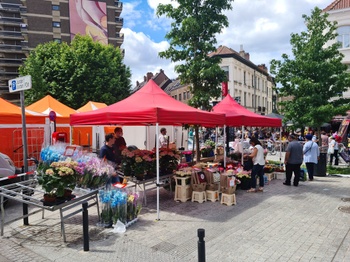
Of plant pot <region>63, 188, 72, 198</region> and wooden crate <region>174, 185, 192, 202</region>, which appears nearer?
plant pot <region>63, 188, 72, 198</region>

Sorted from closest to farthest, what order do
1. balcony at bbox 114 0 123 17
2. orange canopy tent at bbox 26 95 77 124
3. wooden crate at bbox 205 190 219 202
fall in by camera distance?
1. wooden crate at bbox 205 190 219 202
2. orange canopy tent at bbox 26 95 77 124
3. balcony at bbox 114 0 123 17

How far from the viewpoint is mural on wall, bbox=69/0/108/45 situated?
4753cm

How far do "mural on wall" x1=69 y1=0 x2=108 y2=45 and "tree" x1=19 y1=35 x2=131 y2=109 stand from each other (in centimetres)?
2295

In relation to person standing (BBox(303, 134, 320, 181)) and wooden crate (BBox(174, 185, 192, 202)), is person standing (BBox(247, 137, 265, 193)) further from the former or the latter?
person standing (BBox(303, 134, 320, 181))

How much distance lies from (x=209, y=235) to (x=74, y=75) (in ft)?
75.1

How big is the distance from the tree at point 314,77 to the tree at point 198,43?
410 centimetres

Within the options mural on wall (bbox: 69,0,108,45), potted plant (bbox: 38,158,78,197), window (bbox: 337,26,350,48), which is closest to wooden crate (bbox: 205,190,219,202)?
potted plant (bbox: 38,158,78,197)

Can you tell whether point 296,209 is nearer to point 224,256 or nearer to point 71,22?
point 224,256

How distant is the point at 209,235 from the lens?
16.7ft

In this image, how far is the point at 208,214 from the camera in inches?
249

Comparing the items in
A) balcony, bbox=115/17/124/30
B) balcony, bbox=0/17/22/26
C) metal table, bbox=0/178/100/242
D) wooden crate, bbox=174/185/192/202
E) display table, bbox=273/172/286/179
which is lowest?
display table, bbox=273/172/286/179

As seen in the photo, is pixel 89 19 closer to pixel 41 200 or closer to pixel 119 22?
pixel 119 22

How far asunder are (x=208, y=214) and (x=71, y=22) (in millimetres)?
49288

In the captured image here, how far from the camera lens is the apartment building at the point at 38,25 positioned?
45.3 metres
